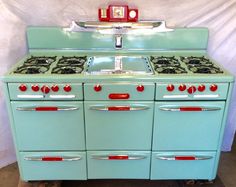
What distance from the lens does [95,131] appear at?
5.81 ft

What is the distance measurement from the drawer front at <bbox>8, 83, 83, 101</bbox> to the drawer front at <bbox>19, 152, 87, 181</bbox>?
0.42 metres

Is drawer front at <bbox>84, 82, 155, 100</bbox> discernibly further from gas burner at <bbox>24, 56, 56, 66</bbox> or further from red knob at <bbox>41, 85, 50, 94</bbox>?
gas burner at <bbox>24, 56, 56, 66</bbox>

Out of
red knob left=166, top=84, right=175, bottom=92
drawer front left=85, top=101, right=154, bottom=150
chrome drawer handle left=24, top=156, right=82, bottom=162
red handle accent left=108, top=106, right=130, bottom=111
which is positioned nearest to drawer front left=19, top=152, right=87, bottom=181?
chrome drawer handle left=24, top=156, right=82, bottom=162

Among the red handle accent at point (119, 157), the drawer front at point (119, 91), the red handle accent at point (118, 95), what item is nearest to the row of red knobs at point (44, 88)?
the drawer front at point (119, 91)

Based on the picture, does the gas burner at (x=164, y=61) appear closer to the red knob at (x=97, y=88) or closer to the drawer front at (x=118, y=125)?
the drawer front at (x=118, y=125)

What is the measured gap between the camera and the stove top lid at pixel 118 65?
1.74m

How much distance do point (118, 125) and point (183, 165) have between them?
22.0 inches

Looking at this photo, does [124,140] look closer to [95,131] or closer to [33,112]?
[95,131]

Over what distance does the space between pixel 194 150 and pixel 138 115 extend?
1.58 ft

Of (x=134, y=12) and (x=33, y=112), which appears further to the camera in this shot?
(x=134, y=12)

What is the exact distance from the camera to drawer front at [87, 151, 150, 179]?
1.83 meters

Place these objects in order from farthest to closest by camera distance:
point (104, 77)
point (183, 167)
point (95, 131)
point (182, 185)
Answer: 1. point (182, 185)
2. point (183, 167)
3. point (95, 131)
4. point (104, 77)

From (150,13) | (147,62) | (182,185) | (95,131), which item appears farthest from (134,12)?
(182,185)

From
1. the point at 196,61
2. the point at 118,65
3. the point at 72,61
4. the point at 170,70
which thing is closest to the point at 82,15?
the point at 72,61
